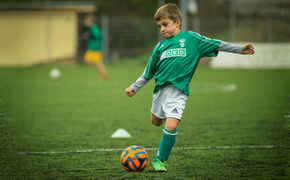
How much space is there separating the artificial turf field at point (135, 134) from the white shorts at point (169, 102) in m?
0.55

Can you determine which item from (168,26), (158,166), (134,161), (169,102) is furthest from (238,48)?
(134,161)

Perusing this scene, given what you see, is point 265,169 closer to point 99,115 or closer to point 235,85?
point 99,115

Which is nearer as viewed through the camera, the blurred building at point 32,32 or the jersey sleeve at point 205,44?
the jersey sleeve at point 205,44

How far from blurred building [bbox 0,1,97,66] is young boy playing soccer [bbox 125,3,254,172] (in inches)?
991

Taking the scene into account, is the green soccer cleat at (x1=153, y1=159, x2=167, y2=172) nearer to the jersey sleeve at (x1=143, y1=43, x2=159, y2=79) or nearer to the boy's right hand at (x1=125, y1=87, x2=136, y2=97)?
the boy's right hand at (x1=125, y1=87, x2=136, y2=97)

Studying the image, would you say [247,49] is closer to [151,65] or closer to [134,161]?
[151,65]

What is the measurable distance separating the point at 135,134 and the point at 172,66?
2399 millimetres

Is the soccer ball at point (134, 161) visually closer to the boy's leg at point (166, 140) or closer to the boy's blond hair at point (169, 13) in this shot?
the boy's leg at point (166, 140)

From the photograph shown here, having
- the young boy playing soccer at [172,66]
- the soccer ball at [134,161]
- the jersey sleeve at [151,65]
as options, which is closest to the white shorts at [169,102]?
the young boy playing soccer at [172,66]

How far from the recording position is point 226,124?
7996 mm

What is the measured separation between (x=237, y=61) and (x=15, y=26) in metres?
13.3

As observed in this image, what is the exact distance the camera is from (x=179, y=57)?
4953 millimetres

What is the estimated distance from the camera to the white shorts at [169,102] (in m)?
4.83

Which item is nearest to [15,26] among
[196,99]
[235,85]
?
[235,85]
